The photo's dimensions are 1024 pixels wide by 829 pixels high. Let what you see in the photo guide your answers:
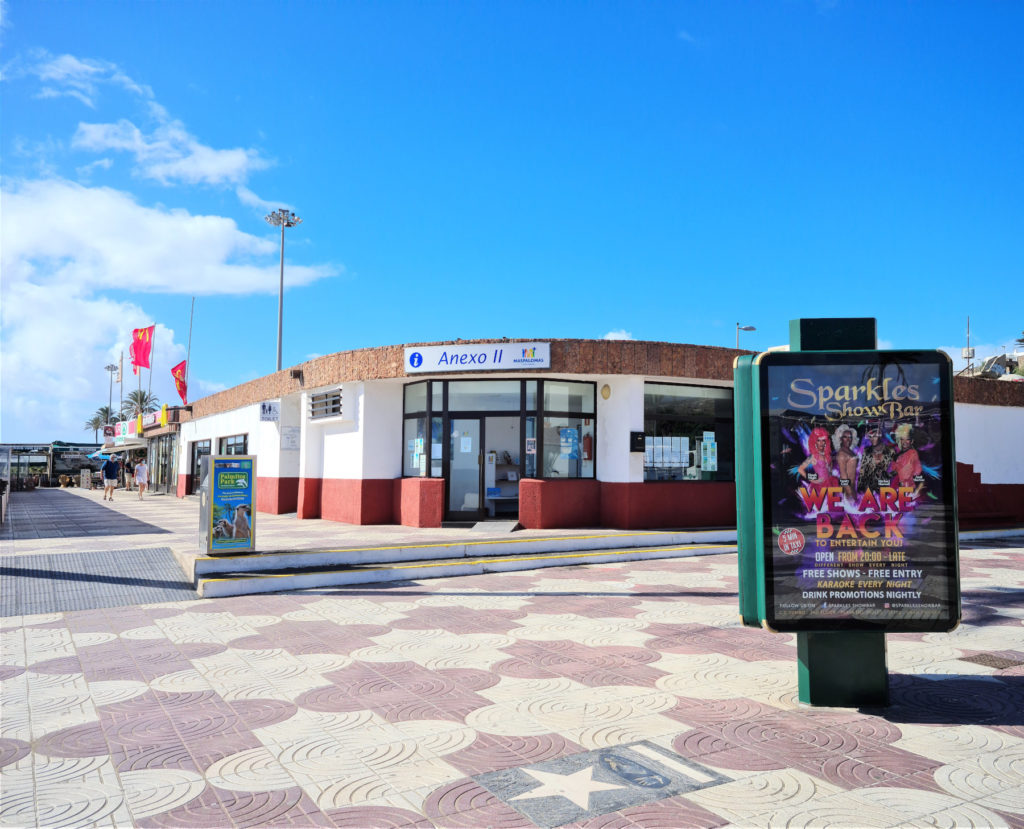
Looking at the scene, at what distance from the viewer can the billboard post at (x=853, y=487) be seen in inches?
178

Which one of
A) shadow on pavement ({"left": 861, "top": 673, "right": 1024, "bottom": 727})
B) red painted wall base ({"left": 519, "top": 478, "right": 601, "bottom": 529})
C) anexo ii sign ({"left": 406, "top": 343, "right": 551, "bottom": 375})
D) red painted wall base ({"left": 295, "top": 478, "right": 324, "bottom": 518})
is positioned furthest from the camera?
red painted wall base ({"left": 295, "top": 478, "right": 324, "bottom": 518})

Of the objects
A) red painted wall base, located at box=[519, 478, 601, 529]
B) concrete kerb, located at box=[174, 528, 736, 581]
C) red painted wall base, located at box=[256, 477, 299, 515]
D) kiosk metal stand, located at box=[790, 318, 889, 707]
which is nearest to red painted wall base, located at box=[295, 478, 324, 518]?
red painted wall base, located at box=[256, 477, 299, 515]

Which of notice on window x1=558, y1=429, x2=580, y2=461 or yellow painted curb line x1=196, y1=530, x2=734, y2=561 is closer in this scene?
yellow painted curb line x1=196, y1=530, x2=734, y2=561

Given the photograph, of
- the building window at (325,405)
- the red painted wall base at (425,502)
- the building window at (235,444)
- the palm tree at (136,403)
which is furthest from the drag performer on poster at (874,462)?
the palm tree at (136,403)

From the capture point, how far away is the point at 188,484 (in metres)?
32.6

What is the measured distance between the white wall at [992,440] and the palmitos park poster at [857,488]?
53.5 ft

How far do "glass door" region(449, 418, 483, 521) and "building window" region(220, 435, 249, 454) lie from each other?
37.7 feet

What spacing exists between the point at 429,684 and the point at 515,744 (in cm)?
126

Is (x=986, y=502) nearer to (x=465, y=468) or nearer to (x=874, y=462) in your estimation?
(x=465, y=468)

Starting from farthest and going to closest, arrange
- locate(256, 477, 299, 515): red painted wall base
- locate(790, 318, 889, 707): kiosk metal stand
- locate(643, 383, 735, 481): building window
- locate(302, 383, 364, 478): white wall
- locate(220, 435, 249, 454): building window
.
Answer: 1. locate(220, 435, 249, 454): building window
2. locate(256, 477, 299, 515): red painted wall base
3. locate(302, 383, 364, 478): white wall
4. locate(643, 383, 735, 481): building window
5. locate(790, 318, 889, 707): kiosk metal stand

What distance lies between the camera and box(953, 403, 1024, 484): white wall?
18828mm

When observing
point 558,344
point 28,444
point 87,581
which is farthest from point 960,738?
point 28,444

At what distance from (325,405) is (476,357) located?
499 cm

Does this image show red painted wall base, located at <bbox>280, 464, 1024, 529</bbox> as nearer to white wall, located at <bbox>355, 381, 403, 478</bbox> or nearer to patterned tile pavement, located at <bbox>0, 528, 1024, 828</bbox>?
white wall, located at <bbox>355, 381, 403, 478</bbox>
